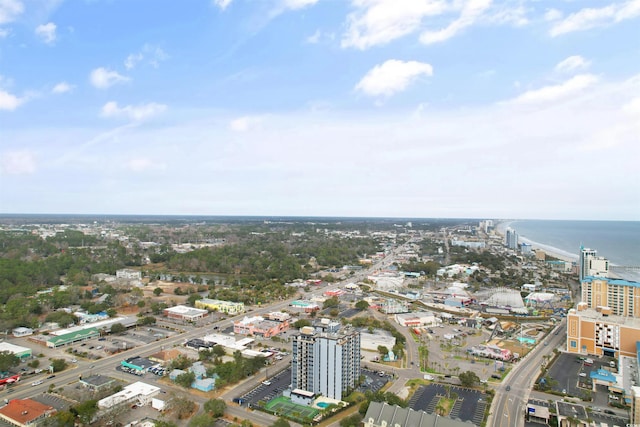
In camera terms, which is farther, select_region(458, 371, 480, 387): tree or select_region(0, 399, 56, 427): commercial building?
select_region(458, 371, 480, 387): tree

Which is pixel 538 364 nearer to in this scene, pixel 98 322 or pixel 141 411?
pixel 141 411

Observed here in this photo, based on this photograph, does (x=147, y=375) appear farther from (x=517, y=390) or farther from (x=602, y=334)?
(x=602, y=334)

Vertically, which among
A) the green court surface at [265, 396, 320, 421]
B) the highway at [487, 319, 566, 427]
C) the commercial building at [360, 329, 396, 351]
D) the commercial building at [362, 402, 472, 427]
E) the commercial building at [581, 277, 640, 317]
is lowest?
the highway at [487, 319, 566, 427]

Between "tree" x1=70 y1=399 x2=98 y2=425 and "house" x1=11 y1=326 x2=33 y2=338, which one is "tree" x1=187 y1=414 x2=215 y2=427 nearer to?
"tree" x1=70 y1=399 x2=98 y2=425

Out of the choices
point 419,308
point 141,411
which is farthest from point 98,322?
point 419,308

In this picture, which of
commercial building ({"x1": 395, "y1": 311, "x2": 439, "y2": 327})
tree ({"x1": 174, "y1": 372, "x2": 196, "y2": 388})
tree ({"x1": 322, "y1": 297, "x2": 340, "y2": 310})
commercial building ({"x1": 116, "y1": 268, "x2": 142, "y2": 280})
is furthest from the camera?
commercial building ({"x1": 116, "y1": 268, "x2": 142, "y2": 280})

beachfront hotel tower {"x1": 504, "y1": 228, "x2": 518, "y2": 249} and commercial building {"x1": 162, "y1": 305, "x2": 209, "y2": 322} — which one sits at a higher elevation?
beachfront hotel tower {"x1": 504, "y1": 228, "x2": 518, "y2": 249}

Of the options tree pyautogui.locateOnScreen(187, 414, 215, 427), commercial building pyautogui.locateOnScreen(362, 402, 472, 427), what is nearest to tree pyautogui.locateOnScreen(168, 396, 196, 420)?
tree pyautogui.locateOnScreen(187, 414, 215, 427)

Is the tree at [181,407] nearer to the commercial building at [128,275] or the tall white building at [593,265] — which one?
the commercial building at [128,275]
